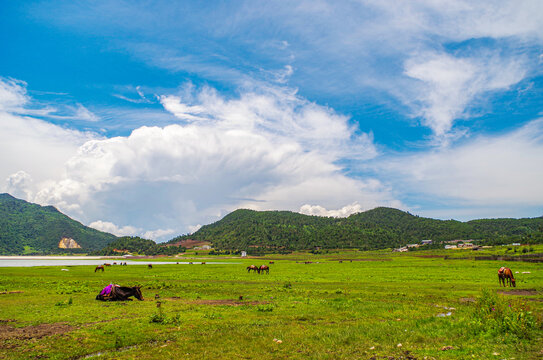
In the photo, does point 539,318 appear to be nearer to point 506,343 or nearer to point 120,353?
point 506,343

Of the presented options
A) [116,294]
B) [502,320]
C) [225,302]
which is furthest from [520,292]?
[116,294]

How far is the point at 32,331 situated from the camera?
15.4 m

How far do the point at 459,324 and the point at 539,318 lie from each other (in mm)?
3268

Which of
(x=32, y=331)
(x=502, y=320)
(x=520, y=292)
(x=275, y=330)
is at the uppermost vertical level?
(x=502, y=320)

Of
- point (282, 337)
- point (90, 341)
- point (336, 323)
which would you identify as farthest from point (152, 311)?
point (336, 323)

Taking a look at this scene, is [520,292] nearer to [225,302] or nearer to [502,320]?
[502,320]

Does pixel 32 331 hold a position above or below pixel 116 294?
above

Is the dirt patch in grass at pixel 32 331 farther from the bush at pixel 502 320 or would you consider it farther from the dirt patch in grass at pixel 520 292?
the dirt patch in grass at pixel 520 292

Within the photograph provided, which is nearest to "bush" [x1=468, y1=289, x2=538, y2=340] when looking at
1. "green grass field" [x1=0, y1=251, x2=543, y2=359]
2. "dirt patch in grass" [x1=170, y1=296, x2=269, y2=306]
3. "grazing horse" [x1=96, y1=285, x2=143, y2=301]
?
"green grass field" [x1=0, y1=251, x2=543, y2=359]

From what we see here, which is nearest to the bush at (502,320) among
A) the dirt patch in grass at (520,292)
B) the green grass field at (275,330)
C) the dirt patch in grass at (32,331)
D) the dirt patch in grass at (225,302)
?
the green grass field at (275,330)

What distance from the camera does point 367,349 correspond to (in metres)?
12.6

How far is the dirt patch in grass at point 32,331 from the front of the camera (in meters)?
14.3

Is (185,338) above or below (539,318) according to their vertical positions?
below

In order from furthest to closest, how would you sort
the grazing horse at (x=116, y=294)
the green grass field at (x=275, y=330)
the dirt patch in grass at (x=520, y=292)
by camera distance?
the dirt patch in grass at (x=520, y=292), the grazing horse at (x=116, y=294), the green grass field at (x=275, y=330)
